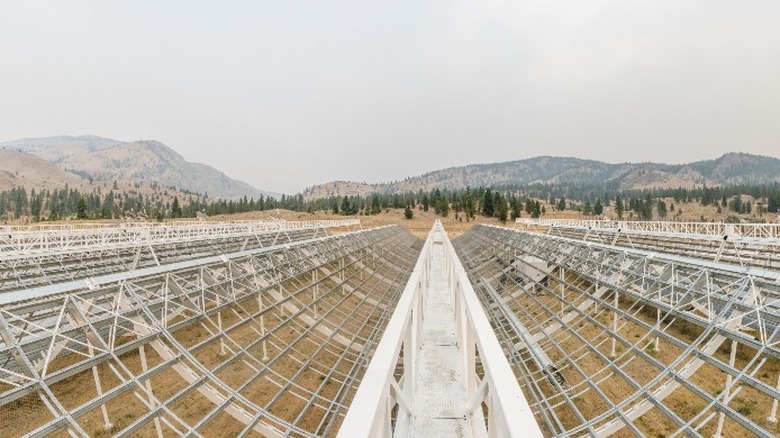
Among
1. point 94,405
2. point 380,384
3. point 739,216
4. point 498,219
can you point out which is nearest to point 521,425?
point 380,384

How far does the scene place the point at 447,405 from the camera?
1055 cm

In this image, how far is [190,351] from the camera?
9094 mm

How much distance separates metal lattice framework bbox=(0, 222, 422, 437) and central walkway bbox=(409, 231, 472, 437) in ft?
6.72

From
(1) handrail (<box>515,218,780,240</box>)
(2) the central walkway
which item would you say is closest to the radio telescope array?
(2) the central walkway

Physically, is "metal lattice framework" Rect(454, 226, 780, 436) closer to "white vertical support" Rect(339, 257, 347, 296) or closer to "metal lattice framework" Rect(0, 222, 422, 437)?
"metal lattice framework" Rect(0, 222, 422, 437)

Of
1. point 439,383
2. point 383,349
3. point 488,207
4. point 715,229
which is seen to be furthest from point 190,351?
point 488,207

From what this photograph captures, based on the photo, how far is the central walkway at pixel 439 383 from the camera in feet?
31.1

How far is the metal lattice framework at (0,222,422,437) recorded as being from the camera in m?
7.60

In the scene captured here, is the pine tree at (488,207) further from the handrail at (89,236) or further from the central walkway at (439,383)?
the central walkway at (439,383)

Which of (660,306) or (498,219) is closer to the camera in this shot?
(660,306)

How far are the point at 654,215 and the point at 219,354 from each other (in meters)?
229

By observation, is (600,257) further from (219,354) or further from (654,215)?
(654,215)

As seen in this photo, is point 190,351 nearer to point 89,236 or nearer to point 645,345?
point 645,345

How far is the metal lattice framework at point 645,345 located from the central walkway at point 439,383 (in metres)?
1.84
